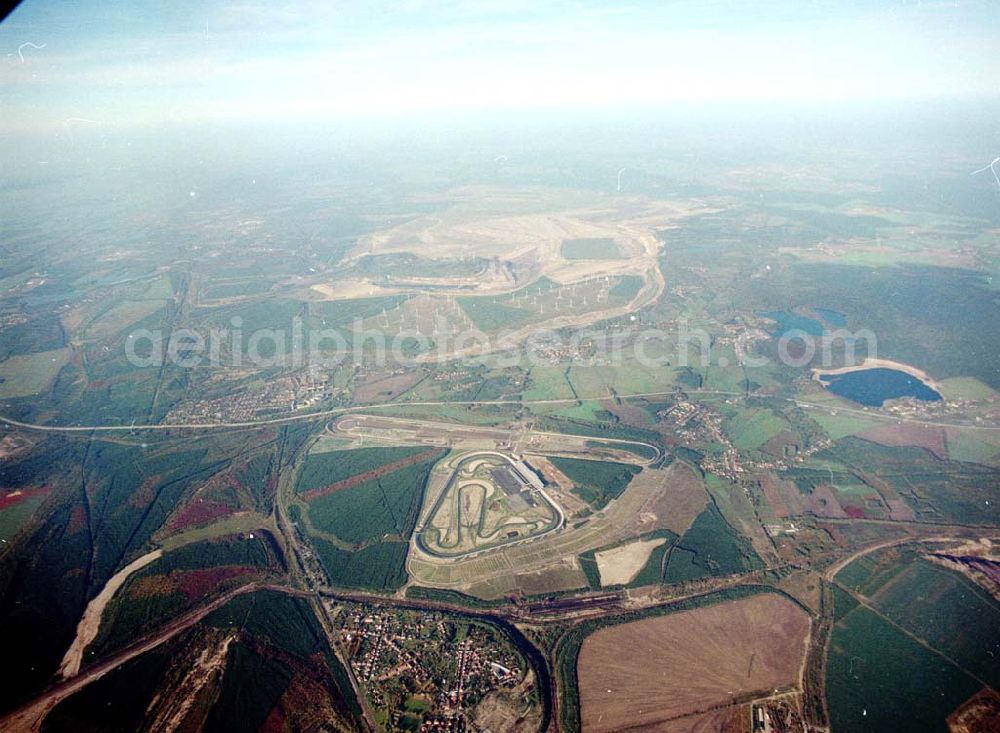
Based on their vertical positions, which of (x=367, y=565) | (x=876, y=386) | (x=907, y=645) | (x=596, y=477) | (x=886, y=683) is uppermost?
(x=876, y=386)

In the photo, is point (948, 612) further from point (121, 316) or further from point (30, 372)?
point (121, 316)

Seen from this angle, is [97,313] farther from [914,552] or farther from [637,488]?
[914,552]

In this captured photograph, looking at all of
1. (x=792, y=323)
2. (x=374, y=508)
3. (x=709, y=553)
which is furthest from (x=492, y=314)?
(x=709, y=553)

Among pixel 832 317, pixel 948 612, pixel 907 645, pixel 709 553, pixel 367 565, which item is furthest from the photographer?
pixel 832 317

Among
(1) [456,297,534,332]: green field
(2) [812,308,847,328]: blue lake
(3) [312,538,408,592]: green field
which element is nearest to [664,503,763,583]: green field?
(3) [312,538,408,592]: green field

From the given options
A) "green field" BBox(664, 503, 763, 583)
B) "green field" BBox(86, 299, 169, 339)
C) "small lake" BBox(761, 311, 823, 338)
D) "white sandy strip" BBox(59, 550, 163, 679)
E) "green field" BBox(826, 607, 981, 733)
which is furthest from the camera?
"green field" BBox(86, 299, 169, 339)

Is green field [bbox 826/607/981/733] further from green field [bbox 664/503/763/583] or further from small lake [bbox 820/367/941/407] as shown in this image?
small lake [bbox 820/367/941/407]

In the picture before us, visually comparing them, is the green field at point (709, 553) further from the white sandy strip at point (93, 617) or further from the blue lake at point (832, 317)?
the blue lake at point (832, 317)
